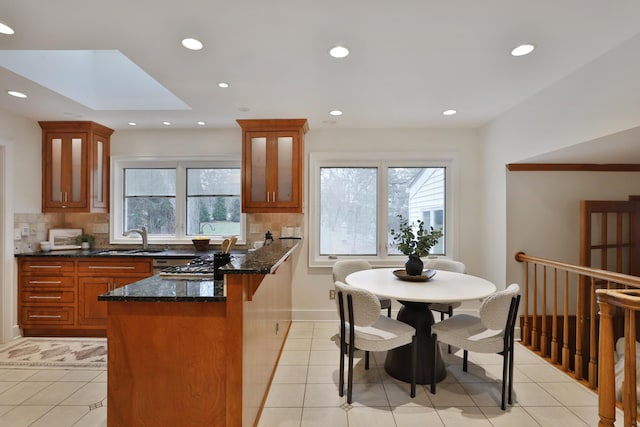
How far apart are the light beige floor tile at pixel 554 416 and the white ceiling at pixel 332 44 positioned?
8.20 feet

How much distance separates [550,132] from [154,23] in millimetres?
3123

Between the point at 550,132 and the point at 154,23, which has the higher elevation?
the point at 154,23

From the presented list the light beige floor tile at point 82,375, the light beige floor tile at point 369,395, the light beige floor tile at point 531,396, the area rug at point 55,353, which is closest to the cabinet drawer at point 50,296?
the area rug at point 55,353

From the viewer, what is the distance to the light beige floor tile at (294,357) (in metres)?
2.87

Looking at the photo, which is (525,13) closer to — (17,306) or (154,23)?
(154,23)

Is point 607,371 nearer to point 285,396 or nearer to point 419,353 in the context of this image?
point 419,353

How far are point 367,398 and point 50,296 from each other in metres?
3.62

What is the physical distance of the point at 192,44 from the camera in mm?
2016

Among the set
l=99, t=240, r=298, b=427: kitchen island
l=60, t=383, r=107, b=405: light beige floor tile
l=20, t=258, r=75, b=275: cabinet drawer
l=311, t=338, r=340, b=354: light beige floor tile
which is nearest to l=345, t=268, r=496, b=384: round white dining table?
l=311, t=338, r=340, b=354: light beige floor tile

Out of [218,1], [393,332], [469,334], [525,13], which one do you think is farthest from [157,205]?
[525,13]

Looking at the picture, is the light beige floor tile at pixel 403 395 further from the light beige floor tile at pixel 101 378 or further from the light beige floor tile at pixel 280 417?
the light beige floor tile at pixel 101 378

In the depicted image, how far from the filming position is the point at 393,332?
2293 mm

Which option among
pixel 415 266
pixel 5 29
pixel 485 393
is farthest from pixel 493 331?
pixel 5 29

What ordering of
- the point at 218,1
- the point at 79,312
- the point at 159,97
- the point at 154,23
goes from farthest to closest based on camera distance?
the point at 79,312
the point at 159,97
the point at 154,23
the point at 218,1
